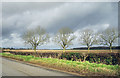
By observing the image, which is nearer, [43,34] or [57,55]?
[57,55]

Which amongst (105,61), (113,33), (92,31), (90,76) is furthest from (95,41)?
(90,76)

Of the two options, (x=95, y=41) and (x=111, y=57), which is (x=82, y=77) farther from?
(x=95, y=41)

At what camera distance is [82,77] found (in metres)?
6.52

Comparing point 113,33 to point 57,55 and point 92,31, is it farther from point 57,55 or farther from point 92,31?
point 57,55

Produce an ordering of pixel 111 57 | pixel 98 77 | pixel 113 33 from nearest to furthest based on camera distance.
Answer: pixel 98 77, pixel 111 57, pixel 113 33

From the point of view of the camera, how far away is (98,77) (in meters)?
6.17

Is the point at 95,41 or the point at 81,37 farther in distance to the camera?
the point at 81,37

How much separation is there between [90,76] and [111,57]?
586 cm

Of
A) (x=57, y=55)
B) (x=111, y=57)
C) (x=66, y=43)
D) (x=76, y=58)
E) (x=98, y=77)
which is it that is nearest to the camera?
(x=98, y=77)

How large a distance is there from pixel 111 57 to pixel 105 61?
82cm

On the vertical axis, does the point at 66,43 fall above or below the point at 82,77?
above

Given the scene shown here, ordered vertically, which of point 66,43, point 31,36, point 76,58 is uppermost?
point 31,36

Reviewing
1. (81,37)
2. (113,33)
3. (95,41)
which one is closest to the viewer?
(113,33)

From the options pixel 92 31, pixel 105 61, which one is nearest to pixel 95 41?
pixel 92 31
